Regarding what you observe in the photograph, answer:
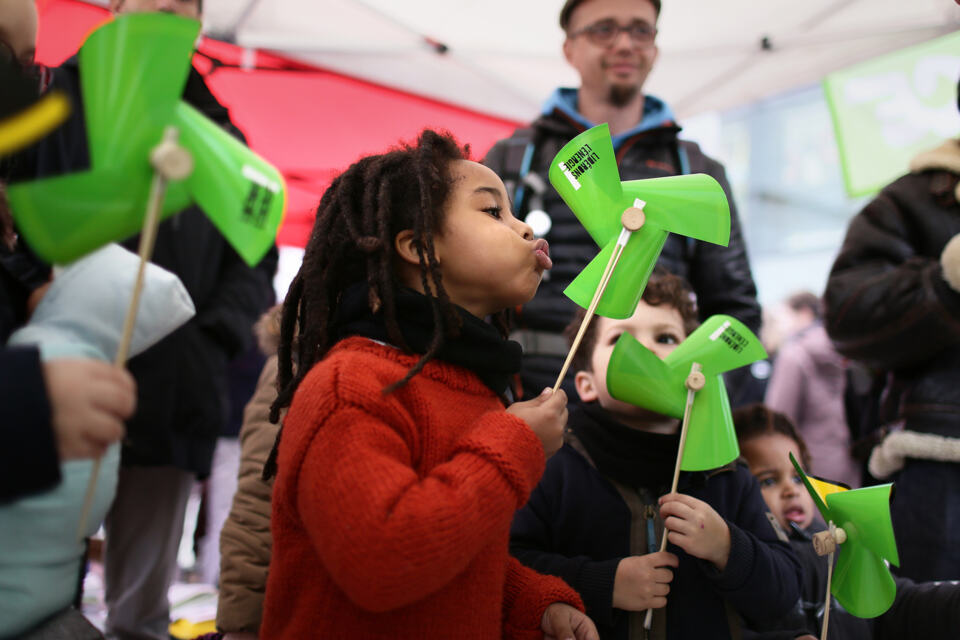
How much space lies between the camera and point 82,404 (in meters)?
0.72

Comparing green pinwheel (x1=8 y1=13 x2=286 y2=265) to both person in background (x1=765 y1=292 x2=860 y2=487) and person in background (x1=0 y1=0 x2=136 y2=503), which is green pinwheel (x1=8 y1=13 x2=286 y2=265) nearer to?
person in background (x1=0 y1=0 x2=136 y2=503)

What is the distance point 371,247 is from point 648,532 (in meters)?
0.71

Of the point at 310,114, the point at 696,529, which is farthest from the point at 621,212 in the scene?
the point at 310,114

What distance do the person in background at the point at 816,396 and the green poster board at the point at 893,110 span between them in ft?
3.08

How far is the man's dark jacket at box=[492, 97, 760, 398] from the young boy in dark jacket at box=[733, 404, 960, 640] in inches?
4.3

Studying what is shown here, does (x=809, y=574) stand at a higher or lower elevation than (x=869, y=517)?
A: lower

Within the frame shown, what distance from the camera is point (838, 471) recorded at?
10.2 feet

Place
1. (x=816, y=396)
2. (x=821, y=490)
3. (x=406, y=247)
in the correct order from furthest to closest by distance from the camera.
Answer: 1. (x=816, y=396)
2. (x=821, y=490)
3. (x=406, y=247)

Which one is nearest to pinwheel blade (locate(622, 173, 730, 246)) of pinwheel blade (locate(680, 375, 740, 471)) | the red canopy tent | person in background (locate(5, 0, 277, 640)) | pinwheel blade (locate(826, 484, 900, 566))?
pinwheel blade (locate(680, 375, 740, 471))

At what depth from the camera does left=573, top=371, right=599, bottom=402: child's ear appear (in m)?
1.58

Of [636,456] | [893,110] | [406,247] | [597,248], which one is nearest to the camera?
[406,247]

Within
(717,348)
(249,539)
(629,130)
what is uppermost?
(629,130)

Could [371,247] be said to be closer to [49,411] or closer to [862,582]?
[49,411]

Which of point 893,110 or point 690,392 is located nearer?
point 690,392
